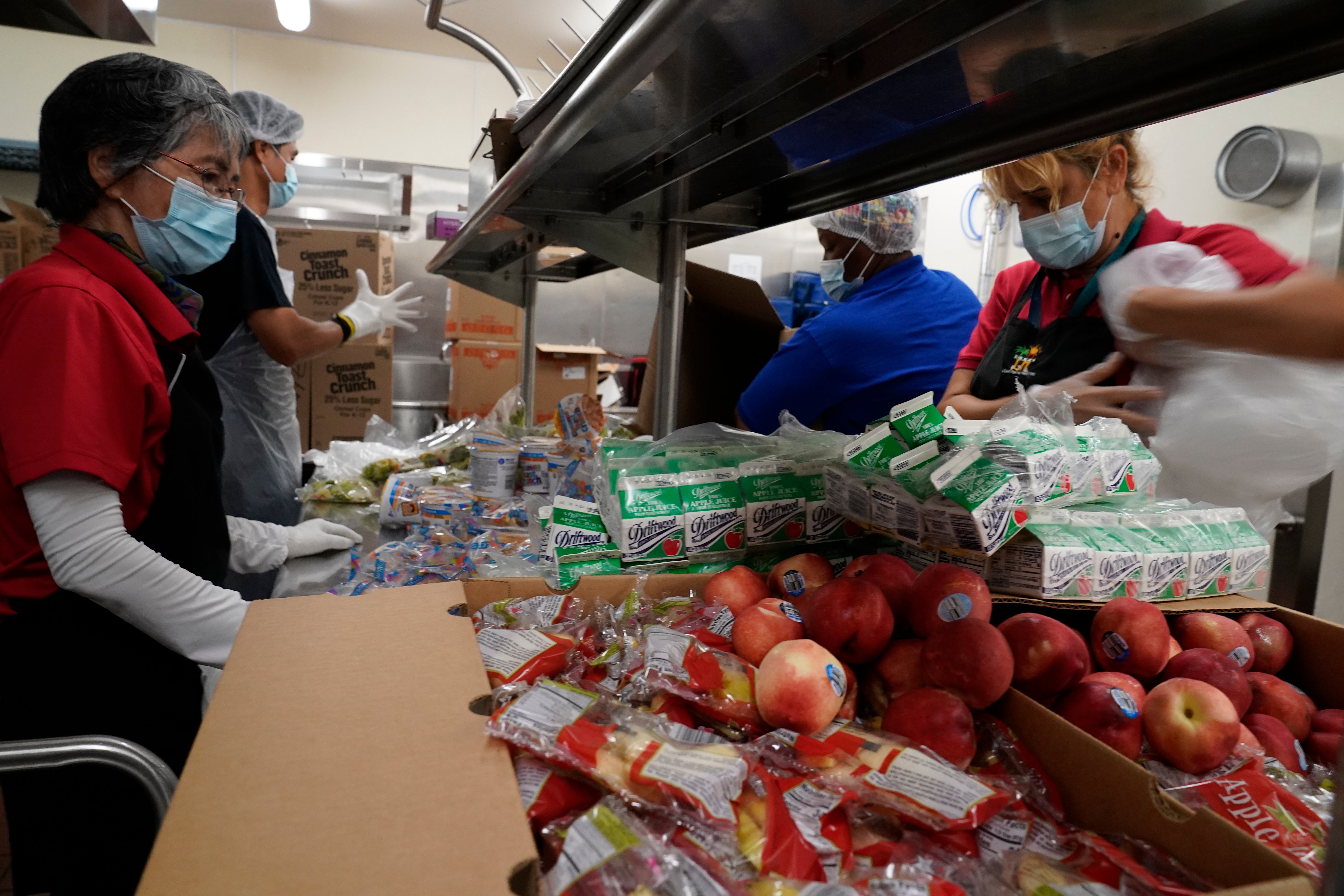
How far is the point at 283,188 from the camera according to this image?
3109 mm

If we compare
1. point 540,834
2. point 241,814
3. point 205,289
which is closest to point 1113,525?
point 540,834

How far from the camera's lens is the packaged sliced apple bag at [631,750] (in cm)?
69

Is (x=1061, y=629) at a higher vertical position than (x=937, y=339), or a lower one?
lower

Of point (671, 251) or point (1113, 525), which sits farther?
point (671, 251)

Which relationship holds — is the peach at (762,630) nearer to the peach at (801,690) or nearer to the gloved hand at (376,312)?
the peach at (801,690)

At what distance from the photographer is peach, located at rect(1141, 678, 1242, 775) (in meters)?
0.83

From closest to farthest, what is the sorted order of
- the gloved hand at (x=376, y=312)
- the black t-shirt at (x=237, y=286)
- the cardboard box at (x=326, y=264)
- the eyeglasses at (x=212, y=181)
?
the eyeglasses at (x=212, y=181), the black t-shirt at (x=237, y=286), the gloved hand at (x=376, y=312), the cardboard box at (x=326, y=264)

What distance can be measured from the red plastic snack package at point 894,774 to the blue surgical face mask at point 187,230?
1636mm

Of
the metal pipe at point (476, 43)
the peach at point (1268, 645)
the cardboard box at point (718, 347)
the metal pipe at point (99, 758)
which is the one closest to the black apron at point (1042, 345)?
the cardboard box at point (718, 347)

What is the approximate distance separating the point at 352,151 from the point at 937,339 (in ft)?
20.5

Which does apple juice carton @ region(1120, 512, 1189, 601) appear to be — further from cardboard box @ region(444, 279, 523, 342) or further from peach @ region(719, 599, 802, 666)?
cardboard box @ region(444, 279, 523, 342)

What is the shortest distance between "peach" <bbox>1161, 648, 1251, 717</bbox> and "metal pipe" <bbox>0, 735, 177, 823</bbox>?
1.24 meters

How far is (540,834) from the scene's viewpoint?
2.31 ft

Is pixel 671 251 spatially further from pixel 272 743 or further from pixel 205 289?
pixel 205 289
